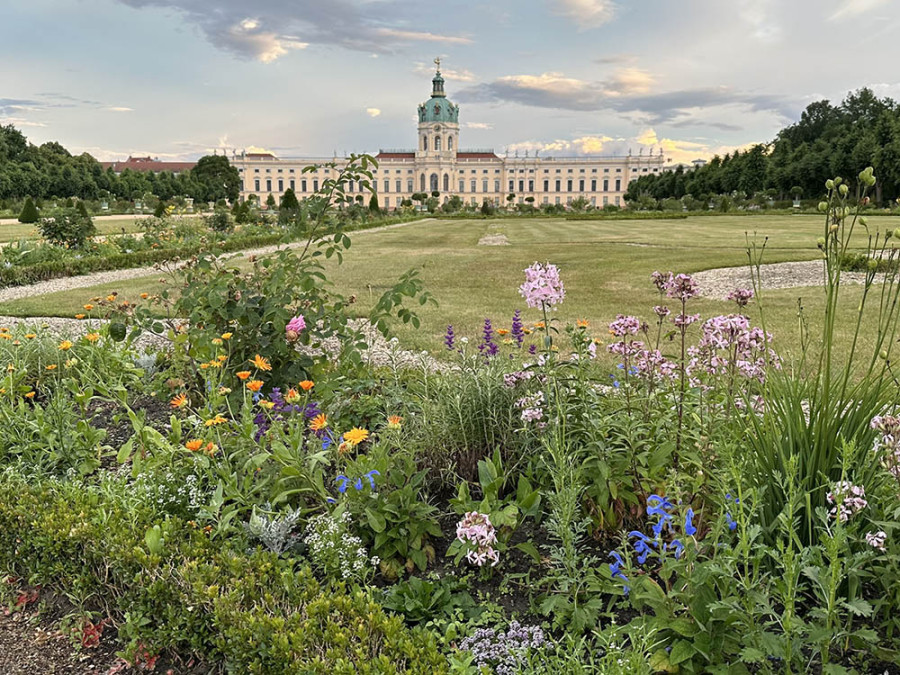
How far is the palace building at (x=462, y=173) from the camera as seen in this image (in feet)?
304

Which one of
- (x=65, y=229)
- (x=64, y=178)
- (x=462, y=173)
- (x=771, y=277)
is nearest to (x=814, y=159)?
(x=771, y=277)

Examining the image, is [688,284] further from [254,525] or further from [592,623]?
[254,525]

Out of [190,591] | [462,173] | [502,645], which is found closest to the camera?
[502,645]

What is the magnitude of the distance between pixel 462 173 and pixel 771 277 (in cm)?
8825

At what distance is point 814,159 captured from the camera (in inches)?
1425

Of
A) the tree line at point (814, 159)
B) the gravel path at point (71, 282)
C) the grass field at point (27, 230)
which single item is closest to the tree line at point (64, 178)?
the grass field at point (27, 230)

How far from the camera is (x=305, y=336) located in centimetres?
302

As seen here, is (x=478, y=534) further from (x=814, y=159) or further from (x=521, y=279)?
(x=814, y=159)

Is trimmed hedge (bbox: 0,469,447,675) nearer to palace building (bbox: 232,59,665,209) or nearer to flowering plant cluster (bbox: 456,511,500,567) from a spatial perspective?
flowering plant cluster (bbox: 456,511,500,567)

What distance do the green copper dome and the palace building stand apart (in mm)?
144

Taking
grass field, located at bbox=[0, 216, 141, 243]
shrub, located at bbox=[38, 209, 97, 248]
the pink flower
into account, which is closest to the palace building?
grass field, located at bbox=[0, 216, 141, 243]

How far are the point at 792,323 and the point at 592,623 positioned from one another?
5.24 metres

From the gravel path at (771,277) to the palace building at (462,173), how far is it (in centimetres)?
8476

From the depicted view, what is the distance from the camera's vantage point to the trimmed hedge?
1.41 meters
